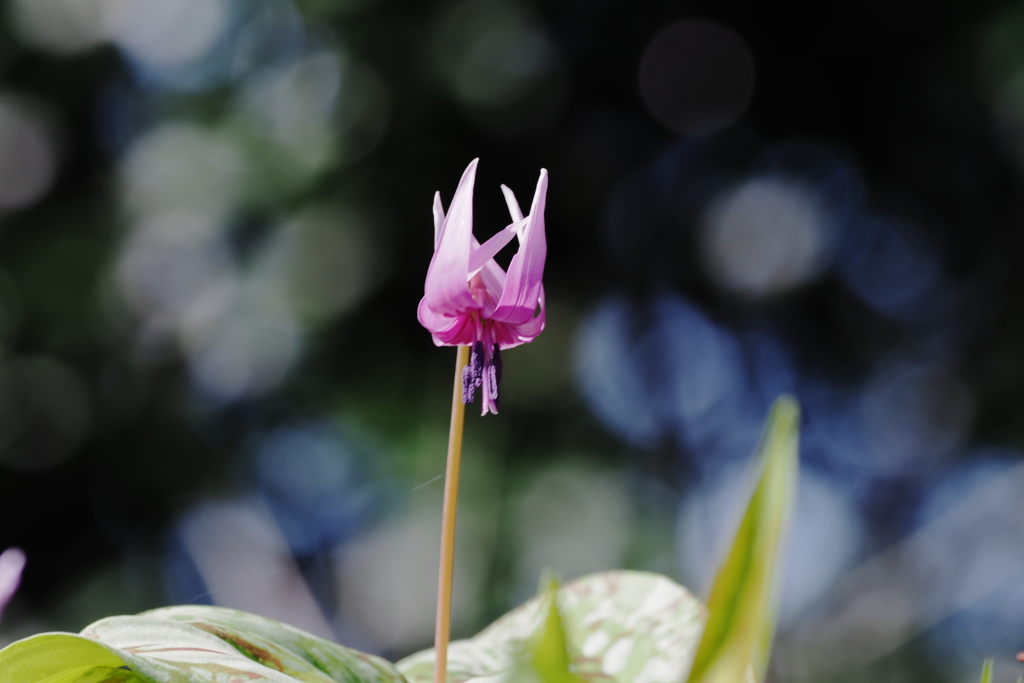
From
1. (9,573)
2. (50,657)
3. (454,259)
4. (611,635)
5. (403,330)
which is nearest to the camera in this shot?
(50,657)

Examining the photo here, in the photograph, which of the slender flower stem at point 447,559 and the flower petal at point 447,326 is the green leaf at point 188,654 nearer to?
the slender flower stem at point 447,559

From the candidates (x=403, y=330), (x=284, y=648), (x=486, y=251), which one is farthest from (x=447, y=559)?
(x=403, y=330)

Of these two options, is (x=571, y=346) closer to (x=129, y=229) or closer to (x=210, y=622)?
(x=129, y=229)

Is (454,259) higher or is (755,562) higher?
(454,259)

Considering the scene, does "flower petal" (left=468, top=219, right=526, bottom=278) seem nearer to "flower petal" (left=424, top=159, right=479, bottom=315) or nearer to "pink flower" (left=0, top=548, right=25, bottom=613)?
"flower petal" (left=424, top=159, right=479, bottom=315)

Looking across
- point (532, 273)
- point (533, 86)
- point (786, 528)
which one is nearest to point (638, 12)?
point (533, 86)

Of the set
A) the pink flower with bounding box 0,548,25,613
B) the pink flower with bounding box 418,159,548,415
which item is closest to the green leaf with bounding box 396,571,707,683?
the pink flower with bounding box 418,159,548,415

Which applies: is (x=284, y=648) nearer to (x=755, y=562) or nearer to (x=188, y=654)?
(x=188, y=654)

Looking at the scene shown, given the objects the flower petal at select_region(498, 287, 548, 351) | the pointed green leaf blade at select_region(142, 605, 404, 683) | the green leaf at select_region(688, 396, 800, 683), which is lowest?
the pointed green leaf blade at select_region(142, 605, 404, 683)
